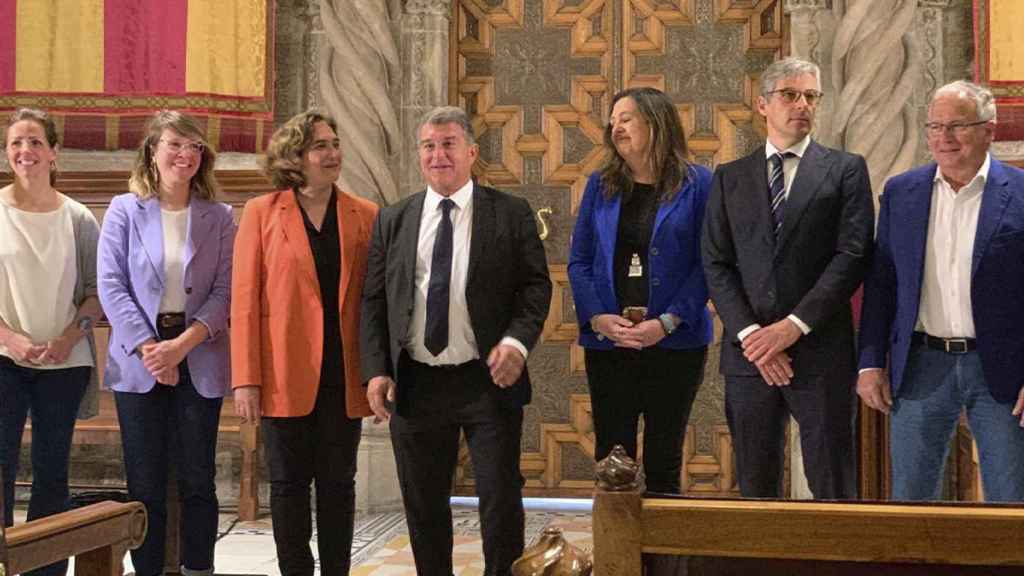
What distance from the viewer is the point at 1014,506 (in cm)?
160

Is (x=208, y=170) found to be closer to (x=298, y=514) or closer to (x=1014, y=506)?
(x=298, y=514)

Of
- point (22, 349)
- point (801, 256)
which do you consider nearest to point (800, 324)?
point (801, 256)

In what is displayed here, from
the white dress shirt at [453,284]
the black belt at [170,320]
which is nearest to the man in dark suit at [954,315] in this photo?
the white dress shirt at [453,284]

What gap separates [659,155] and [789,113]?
1.42 feet

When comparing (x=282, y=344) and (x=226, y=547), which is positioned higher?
(x=282, y=344)

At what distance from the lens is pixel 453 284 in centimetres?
363

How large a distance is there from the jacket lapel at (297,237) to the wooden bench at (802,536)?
2.21m

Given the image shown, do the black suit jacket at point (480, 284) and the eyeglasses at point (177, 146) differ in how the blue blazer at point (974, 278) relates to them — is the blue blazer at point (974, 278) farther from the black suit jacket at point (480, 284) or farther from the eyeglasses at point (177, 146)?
the eyeglasses at point (177, 146)

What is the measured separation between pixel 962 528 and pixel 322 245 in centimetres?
254

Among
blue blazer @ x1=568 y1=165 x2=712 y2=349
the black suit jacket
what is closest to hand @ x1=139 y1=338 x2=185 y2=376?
the black suit jacket

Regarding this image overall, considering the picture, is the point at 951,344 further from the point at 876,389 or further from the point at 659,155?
the point at 659,155

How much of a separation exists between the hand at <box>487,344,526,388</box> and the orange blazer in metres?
0.44

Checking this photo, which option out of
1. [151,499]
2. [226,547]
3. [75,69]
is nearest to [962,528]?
[151,499]

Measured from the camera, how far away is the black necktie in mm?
3566
